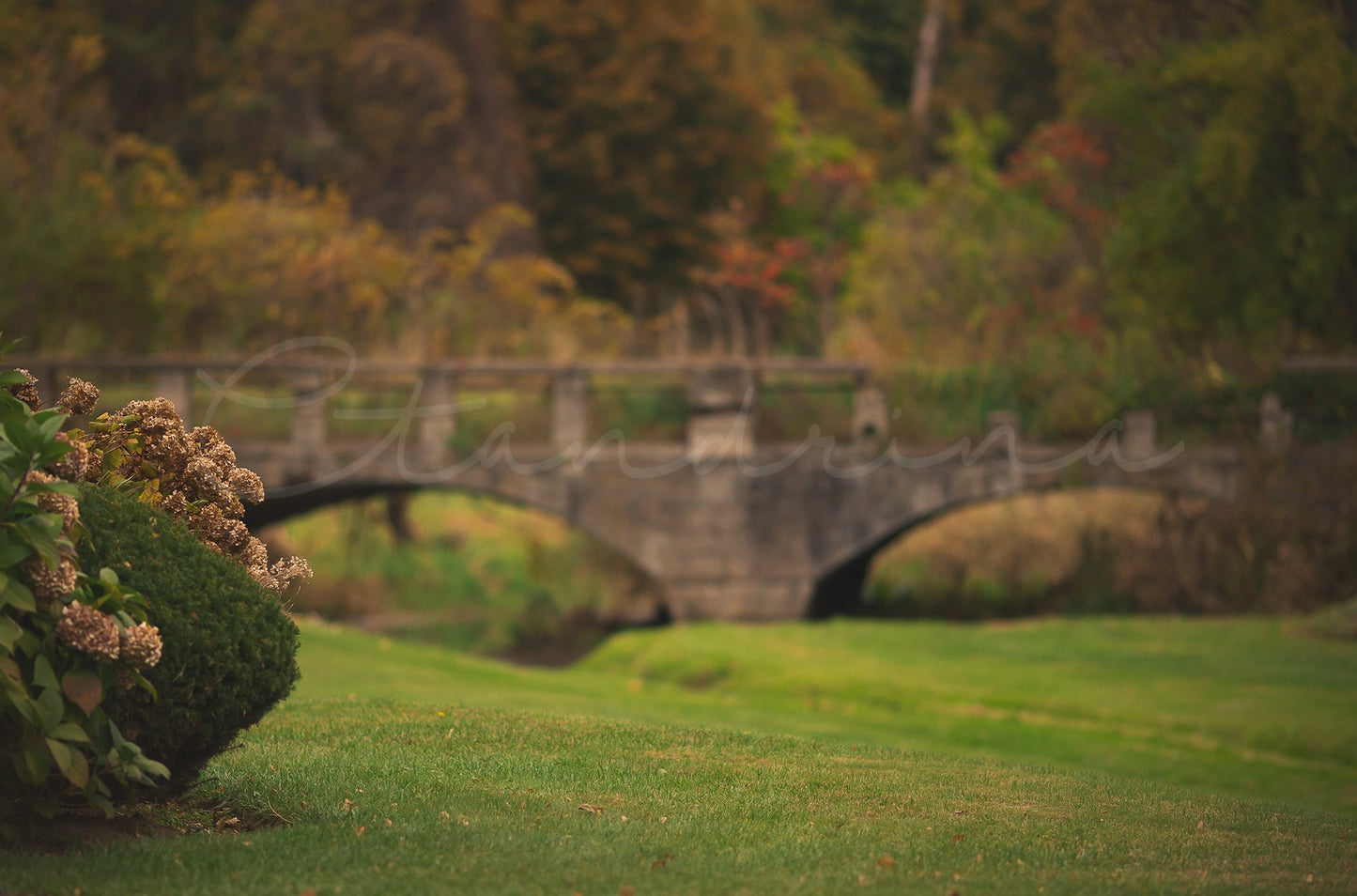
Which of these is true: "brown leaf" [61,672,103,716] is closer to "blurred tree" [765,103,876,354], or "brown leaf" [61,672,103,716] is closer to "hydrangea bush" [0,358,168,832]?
"hydrangea bush" [0,358,168,832]

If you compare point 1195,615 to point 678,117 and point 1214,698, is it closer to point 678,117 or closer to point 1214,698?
point 1214,698

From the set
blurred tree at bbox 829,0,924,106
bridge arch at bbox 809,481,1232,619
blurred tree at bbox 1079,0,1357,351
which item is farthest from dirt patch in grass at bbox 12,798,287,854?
blurred tree at bbox 829,0,924,106

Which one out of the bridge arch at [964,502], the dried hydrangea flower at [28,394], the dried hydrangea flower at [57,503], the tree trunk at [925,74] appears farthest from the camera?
the tree trunk at [925,74]

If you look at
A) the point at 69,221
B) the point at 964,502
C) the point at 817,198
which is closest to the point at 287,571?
the point at 964,502

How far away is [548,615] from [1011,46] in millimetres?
29223

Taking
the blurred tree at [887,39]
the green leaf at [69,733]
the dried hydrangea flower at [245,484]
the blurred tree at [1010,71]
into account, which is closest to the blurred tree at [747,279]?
the blurred tree at [1010,71]

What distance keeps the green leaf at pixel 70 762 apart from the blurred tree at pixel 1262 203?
17.5 meters

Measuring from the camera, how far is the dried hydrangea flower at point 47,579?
19.5 ft

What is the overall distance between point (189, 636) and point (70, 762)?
0.67m

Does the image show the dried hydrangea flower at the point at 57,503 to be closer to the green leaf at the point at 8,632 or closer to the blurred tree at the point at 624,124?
the green leaf at the point at 8,632

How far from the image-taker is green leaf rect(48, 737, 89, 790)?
5852mm

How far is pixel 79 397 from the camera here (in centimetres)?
707

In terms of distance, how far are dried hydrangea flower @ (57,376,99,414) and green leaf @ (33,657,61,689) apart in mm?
1398

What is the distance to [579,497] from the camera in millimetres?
21500
